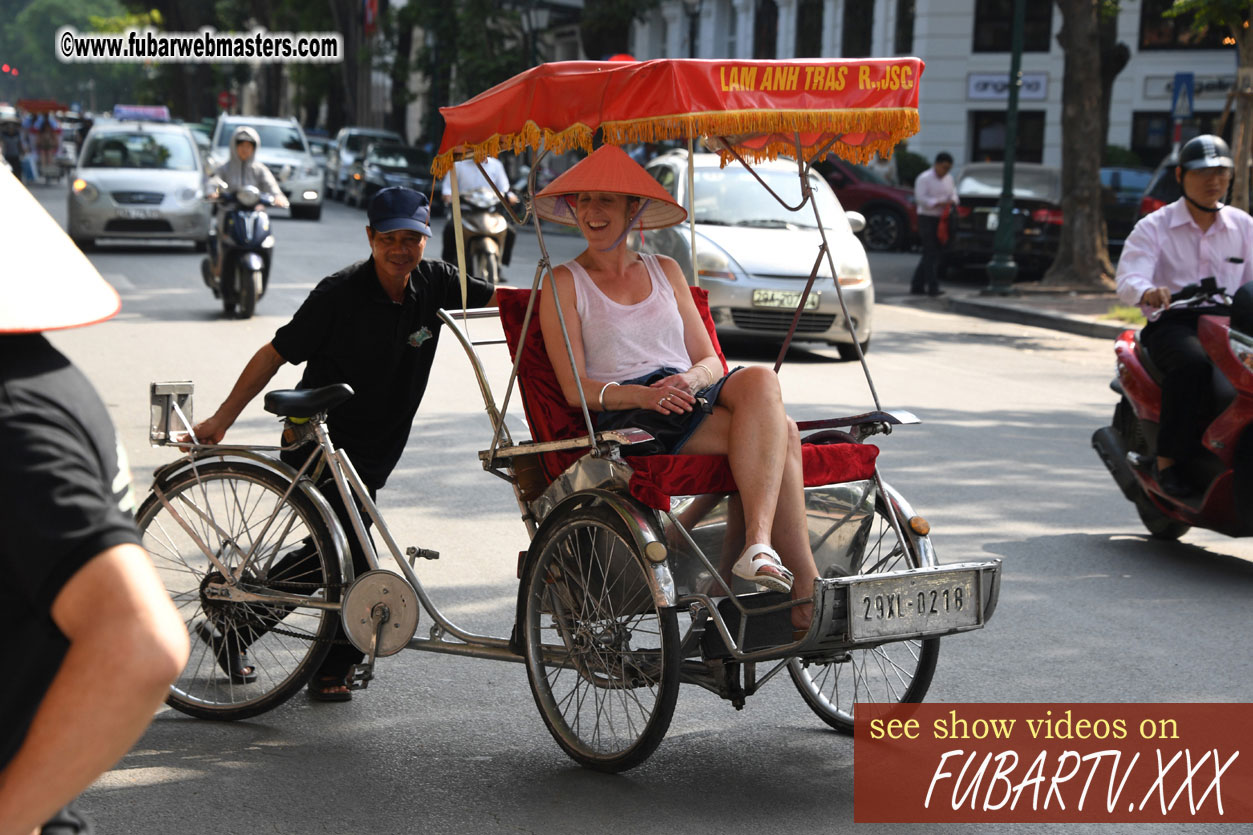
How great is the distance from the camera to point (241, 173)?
1525cm

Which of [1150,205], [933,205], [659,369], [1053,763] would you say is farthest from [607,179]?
[933,205]

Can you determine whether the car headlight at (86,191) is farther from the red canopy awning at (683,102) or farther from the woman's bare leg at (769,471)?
the woman's bare leg at (769,471)

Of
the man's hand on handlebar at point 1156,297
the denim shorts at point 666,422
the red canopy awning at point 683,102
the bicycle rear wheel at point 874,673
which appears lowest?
the bicycle rear wheel at point 874,673

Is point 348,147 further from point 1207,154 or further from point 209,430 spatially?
point 209,430

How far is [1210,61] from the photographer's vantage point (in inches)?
1378

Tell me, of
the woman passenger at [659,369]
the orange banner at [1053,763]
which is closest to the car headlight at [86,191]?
the woman passenger at [659,369]

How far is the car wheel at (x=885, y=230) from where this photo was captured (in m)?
29.3

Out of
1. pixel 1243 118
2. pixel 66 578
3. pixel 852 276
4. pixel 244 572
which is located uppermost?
pixel 1243 118

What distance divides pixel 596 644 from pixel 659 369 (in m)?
0.94

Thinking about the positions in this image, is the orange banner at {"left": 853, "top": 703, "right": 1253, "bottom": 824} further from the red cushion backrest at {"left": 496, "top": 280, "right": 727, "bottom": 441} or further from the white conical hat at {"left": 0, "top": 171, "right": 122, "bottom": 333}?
the white conical hat at {"left": 0, "top": 171, "right": 122, "bottom": 333}

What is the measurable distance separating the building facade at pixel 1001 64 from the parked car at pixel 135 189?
1556cm

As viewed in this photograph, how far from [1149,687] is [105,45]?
29.5 m

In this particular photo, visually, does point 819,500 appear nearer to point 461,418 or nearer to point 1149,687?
point 1149,687

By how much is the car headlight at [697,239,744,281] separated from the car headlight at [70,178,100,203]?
11.2 meters
